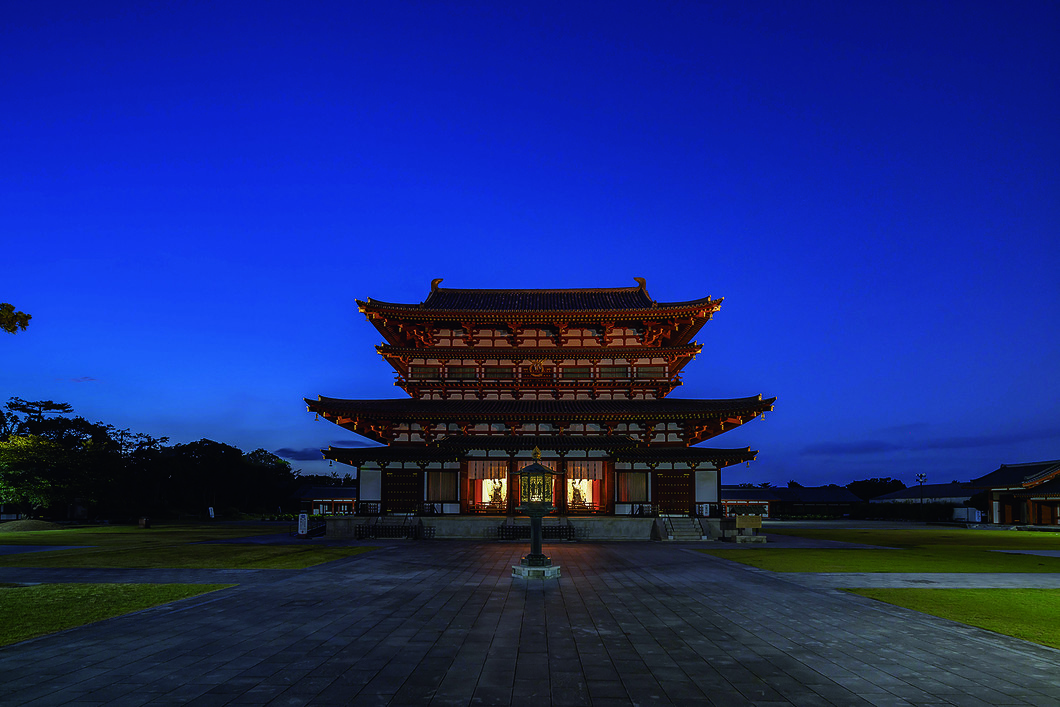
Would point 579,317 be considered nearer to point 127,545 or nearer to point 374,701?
point 127,545

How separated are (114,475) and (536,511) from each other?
51.1 m

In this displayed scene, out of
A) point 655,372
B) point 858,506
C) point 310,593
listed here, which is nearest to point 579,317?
point 655,372

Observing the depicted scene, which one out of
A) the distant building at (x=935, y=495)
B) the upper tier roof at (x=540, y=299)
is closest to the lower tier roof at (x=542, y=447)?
the upper tier roof at (x=540, y=299)

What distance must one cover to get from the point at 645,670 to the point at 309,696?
441cm

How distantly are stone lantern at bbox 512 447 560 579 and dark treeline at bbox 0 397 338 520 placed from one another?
47.9 meters

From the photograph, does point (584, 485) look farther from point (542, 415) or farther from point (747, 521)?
point (747, 521)

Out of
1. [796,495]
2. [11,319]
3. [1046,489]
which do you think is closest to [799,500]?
[796,495]

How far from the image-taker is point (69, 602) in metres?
13.9

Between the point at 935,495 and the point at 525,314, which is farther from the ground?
the point at 525,314

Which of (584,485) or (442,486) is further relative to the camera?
(584,485)

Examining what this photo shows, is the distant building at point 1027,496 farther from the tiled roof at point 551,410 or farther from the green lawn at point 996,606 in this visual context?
the green lawn at point 996,606

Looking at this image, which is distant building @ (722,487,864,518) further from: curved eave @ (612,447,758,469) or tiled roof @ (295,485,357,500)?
curved eave @ (612,447,758,469)

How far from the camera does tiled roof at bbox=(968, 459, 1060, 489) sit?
57622 mm

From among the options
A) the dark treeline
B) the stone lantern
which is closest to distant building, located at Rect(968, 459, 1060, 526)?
the stone lantern
